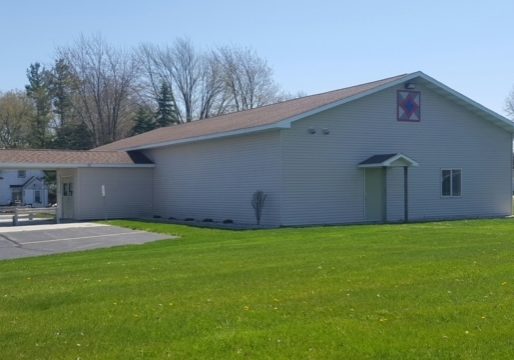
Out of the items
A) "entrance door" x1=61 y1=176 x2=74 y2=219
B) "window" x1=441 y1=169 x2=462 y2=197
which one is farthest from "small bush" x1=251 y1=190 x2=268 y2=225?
"entrance door" x1=61 y1=176 x2=74 y2=219

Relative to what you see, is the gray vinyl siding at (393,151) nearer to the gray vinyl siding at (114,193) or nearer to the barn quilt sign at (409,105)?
the barn quilt sign at (409,105)

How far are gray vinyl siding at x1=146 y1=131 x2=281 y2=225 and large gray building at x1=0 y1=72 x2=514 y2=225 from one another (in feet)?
0.15

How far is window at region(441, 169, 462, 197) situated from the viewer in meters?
27.0

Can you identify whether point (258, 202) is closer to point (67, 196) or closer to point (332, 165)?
point (332, 165)

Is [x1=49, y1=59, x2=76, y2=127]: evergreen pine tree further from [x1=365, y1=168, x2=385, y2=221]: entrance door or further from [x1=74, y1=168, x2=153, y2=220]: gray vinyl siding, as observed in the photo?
[x1=365, y1=168, x2=385, y2=221]: entrance door

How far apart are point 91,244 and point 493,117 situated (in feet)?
57.3

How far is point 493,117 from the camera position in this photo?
27.6 metres

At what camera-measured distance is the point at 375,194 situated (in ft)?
→ 82.5

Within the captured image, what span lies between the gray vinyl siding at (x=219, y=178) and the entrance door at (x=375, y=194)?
13.0 feet

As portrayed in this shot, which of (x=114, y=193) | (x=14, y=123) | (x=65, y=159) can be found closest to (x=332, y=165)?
(x=114, y=193)

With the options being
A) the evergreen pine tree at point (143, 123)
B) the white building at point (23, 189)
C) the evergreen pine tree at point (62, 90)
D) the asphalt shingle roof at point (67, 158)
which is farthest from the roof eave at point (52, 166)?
the evergreen pine tree at point (62, 90)

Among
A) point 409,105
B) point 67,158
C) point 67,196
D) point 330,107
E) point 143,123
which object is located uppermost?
point 143,123

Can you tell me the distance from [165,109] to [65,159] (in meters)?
30.9

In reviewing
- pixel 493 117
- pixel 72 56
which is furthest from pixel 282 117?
pixel 72 56
